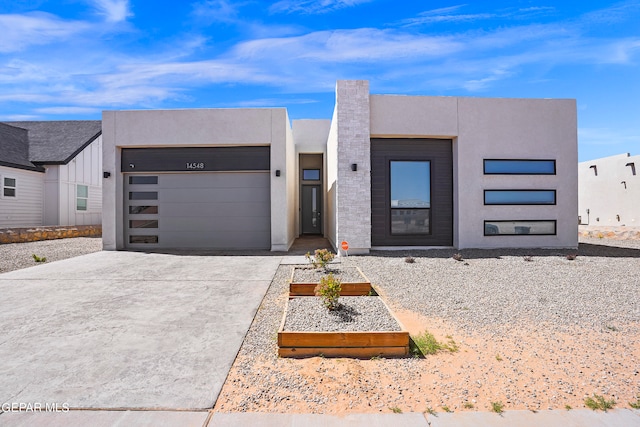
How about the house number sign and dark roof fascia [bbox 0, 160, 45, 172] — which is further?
dark roof fascia [bbox 0, 160, 45, 172]

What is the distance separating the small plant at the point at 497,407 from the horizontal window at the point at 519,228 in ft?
27.2

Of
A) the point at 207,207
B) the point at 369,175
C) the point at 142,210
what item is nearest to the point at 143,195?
the point at 142,210

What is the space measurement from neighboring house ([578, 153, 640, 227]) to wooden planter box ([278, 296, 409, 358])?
1987 centimetres

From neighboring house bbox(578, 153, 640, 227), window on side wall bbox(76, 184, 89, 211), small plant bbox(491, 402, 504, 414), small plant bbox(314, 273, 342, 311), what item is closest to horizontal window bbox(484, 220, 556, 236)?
small plant bbox(314, 273, 342, 311)

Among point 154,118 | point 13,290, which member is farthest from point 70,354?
point 154,118

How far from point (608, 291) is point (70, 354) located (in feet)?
24.6

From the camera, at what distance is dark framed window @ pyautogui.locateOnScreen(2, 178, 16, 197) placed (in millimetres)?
13586

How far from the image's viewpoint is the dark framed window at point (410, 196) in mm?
9523

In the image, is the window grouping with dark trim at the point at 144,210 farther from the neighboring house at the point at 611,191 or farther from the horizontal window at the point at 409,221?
the neighboring house at the point at 611,191

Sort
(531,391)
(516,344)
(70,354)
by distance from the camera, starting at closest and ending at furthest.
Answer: (531,391), (70,354), (516,344)

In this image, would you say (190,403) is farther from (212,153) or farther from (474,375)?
(212,153)

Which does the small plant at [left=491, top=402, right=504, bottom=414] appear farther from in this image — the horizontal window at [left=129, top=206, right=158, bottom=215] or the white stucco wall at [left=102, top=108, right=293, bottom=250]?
the horizontal window at [left=129, top=206, right=158, bottom=215]

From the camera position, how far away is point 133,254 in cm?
932

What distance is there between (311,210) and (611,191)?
17.1 meters
